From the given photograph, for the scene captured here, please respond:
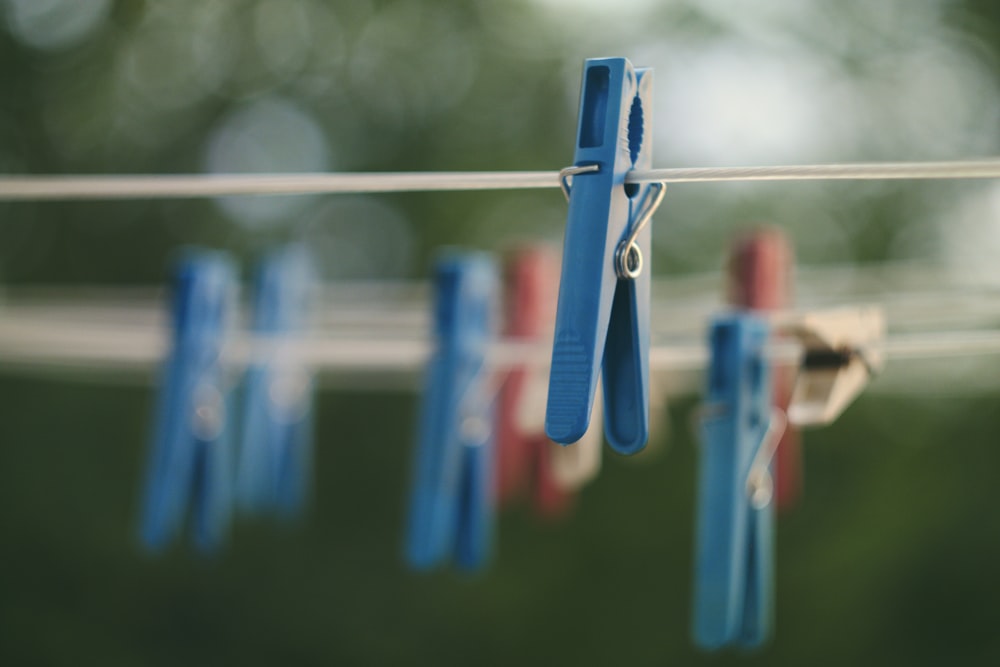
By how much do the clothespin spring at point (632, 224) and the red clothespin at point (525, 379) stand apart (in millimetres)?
773

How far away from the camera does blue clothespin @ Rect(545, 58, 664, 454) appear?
2.35 feet

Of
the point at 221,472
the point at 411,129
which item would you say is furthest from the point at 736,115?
the point at 221,472

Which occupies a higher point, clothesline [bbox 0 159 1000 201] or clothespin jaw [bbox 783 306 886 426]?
clothesline [bbox 0 159 1000 201]

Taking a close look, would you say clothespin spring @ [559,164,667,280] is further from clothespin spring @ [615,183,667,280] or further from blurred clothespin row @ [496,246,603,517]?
blurred clothespin row @ [496,246,603,517]

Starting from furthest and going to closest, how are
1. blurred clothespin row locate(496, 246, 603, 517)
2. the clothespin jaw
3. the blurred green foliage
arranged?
the blurred green foliage, blurred clothespin row locate(496, 246, 603, 517), the clothespin jaw

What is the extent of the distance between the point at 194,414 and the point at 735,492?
0.75m

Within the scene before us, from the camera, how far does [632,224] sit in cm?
78

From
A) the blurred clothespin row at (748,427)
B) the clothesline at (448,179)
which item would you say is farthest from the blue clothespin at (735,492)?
the clothesline at (448,179)

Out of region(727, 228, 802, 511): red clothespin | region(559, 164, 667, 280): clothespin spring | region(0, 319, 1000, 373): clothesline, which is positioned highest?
region(727, 228, 802, 511): red clothespin

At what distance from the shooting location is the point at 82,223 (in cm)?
433

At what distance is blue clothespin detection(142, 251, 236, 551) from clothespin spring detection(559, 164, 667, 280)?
2.63 feet

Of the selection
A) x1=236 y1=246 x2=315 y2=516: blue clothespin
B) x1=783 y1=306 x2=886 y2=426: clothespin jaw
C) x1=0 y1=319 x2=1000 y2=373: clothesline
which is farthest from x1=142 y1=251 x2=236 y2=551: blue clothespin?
x1=783 y1=306 x2=886 y2=426: clothespin jaw

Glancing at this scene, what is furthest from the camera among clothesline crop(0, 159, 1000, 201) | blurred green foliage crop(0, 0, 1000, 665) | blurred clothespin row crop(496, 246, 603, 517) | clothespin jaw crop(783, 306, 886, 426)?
blurred green foliage crop(0, 0, 1000, 665)

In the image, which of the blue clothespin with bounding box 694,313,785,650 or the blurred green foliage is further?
the blurred green foliage
